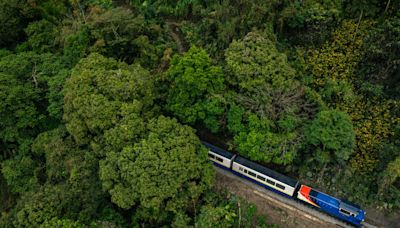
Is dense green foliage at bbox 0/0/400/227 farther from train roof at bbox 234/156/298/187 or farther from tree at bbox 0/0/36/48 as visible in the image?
tree at bbox 0/0/36/48

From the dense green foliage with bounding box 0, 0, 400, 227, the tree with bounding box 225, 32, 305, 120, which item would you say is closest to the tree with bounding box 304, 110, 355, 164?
the dense green foliage with bounding box 0, 0, 400, 227

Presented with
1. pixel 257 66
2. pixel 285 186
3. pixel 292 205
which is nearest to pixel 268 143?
pixel 285 186

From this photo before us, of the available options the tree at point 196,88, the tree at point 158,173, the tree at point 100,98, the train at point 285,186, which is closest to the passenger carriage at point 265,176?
the train at point 285,186

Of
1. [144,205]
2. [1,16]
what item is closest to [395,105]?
[144,205]

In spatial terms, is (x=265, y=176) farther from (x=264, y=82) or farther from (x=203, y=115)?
(x=264, y=82)

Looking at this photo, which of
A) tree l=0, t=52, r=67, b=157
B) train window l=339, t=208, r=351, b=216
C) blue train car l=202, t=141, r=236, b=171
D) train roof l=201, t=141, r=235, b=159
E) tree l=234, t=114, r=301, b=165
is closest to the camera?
train window l=339, t=208, r=351, b=216

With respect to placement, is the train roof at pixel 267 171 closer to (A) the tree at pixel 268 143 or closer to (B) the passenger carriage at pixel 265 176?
(B) the passenger carriage at pixel 265 176

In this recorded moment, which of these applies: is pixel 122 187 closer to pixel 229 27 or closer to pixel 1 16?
pixel 229 27
